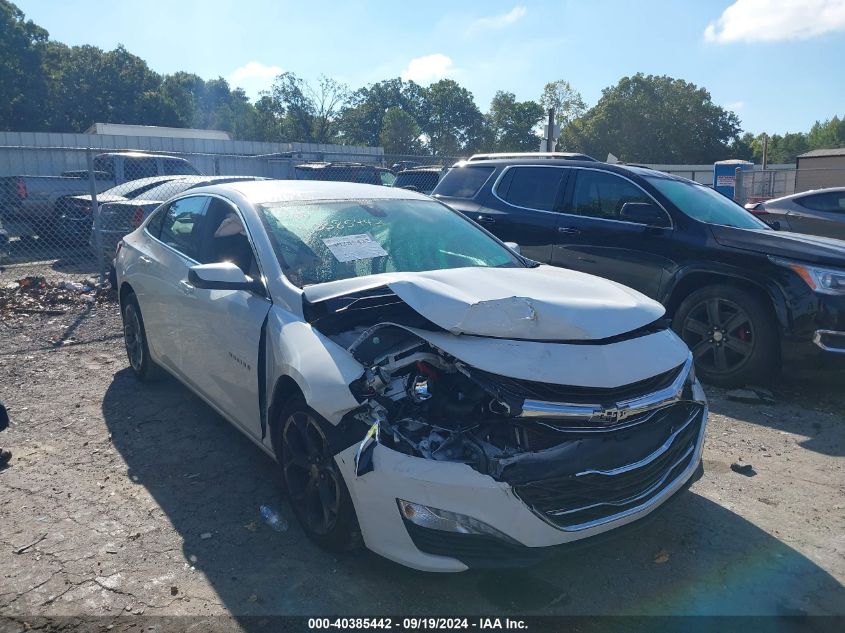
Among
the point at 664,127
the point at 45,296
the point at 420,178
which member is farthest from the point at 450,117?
the point at 45,296

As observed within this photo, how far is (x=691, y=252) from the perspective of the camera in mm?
5805

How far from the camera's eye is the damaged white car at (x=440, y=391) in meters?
2.62

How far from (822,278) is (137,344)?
217 inches

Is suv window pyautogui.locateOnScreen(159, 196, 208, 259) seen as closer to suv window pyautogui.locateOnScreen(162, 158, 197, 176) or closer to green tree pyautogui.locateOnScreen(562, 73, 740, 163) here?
suv window pyautogui.locateOnScreen(162, 158, 197, 176)

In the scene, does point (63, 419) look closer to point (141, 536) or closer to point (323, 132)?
point (141, 536)

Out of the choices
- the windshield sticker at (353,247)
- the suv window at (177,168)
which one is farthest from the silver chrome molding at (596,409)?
the suv window at (177,168)

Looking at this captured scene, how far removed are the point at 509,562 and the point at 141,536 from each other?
1.94 meters

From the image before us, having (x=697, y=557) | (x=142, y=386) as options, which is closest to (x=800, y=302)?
(x=697, y=557)

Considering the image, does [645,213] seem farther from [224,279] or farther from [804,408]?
[224,279]

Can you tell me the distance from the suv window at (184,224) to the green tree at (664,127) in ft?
202

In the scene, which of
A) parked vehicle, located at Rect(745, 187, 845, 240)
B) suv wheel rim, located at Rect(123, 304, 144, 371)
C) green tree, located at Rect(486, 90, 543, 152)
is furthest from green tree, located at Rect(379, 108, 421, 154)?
suv wheel rim, located at Rect(123, 304, 144, 371)

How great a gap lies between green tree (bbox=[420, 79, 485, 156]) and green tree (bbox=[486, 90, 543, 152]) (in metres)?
2.38

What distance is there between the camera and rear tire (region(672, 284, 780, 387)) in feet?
17.8

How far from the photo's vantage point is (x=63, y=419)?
4.94 metres
